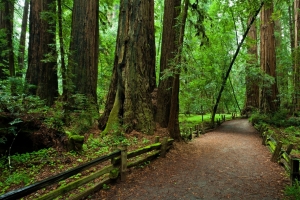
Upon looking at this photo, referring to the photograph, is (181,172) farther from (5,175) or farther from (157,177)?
(5,175)

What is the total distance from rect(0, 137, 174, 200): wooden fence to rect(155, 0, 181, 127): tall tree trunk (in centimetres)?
164

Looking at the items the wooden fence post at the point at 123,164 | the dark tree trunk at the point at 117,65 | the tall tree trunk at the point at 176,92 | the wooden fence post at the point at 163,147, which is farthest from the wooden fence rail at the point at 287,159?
the dark tree trunk at the point at 117,65

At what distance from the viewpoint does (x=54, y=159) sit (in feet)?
17.3

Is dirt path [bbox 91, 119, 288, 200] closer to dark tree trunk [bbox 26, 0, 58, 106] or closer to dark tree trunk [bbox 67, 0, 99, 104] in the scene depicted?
dark tree trunk [bbox 67, 0, 99, 104]

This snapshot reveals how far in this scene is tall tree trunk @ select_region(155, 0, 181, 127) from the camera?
349 inches

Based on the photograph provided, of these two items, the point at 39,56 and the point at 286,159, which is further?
the point at 39,56

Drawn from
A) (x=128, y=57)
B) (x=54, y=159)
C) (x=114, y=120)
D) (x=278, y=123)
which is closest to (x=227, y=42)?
(x=278, y=123)

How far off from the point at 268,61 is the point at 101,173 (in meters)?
18.7

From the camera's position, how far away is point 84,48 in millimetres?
9133

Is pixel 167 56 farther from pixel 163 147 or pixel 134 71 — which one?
pixel 163 147

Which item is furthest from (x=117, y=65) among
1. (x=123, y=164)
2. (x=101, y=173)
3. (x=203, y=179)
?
(x=203, y=179)

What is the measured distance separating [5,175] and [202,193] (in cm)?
426

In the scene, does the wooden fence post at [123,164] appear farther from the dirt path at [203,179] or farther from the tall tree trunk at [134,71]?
the tall tree trunk at [134,71]

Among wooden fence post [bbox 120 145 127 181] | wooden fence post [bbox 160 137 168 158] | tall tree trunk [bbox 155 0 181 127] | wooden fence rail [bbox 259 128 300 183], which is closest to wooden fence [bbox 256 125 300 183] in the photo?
wooden fence rail [bbox 259 128 300 183]
